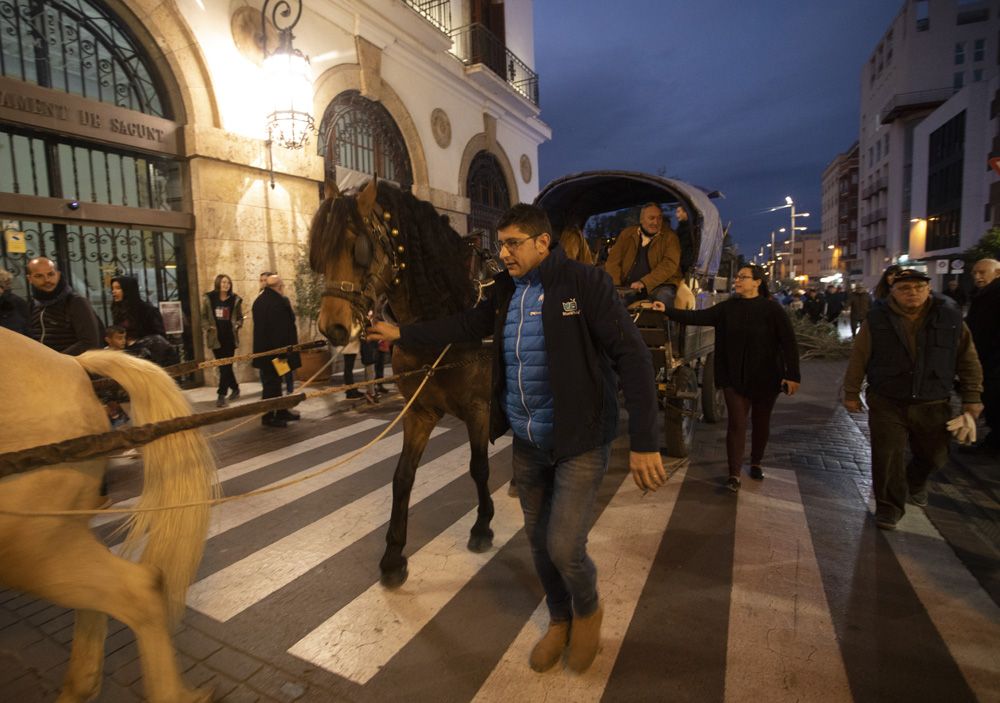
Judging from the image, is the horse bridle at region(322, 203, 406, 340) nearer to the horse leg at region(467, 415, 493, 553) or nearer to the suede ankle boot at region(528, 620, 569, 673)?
the horse leg at region(467, 415, 493, 553)

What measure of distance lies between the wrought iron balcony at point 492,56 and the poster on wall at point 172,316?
11.4 meters

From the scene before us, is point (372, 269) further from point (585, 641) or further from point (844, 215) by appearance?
point (844, 215)

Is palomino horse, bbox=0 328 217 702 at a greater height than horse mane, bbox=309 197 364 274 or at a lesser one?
lesser

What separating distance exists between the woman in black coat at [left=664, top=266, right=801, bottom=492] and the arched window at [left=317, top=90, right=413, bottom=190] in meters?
8.48

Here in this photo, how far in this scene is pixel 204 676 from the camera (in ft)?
8.32

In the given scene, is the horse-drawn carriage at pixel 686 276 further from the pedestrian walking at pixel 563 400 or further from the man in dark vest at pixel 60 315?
the man in dark vest at pixel 60 315

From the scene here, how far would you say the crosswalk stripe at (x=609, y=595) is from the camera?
2408 mm

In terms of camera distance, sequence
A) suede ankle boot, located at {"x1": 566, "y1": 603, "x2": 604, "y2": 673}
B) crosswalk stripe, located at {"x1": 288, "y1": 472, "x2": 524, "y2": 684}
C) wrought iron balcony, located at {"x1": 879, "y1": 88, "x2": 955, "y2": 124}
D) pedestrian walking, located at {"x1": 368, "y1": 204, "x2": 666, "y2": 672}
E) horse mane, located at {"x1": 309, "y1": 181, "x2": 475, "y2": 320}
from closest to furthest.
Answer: pedestrian walking, located at {"x1": 368, "y1": 204, "x2": 666, "y2": 672}, suede ankle boot, located at {"x1": 566, "y1": 603, "x2": 604, "y2": 673}, crosswalk stripe, located at {"x1": 288, "y1": 472, "x2": 524, "y2": 684}, horse mane, located at {"x1": 309, "y1": 181, "x2": 475, "y2": 320}, wrought iron balcony, located at {"x1": 879, "y1": 88, "x2": 955, "y2": 124}

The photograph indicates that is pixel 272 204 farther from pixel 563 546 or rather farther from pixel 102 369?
pixel 563 546

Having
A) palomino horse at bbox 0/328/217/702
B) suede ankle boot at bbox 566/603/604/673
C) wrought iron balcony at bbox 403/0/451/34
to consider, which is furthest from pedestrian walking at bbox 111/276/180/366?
wrought iron balcony at bbox 403/0/451/34

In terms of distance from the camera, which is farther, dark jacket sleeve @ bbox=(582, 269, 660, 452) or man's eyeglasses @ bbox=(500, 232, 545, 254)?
man's eyeglasses @ bbox=(500, 232, 545, 254)

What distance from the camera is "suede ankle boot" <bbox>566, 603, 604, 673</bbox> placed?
2.48m

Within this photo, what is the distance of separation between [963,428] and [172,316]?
11.0m

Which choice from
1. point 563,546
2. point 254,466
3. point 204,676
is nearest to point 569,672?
point 563,546
